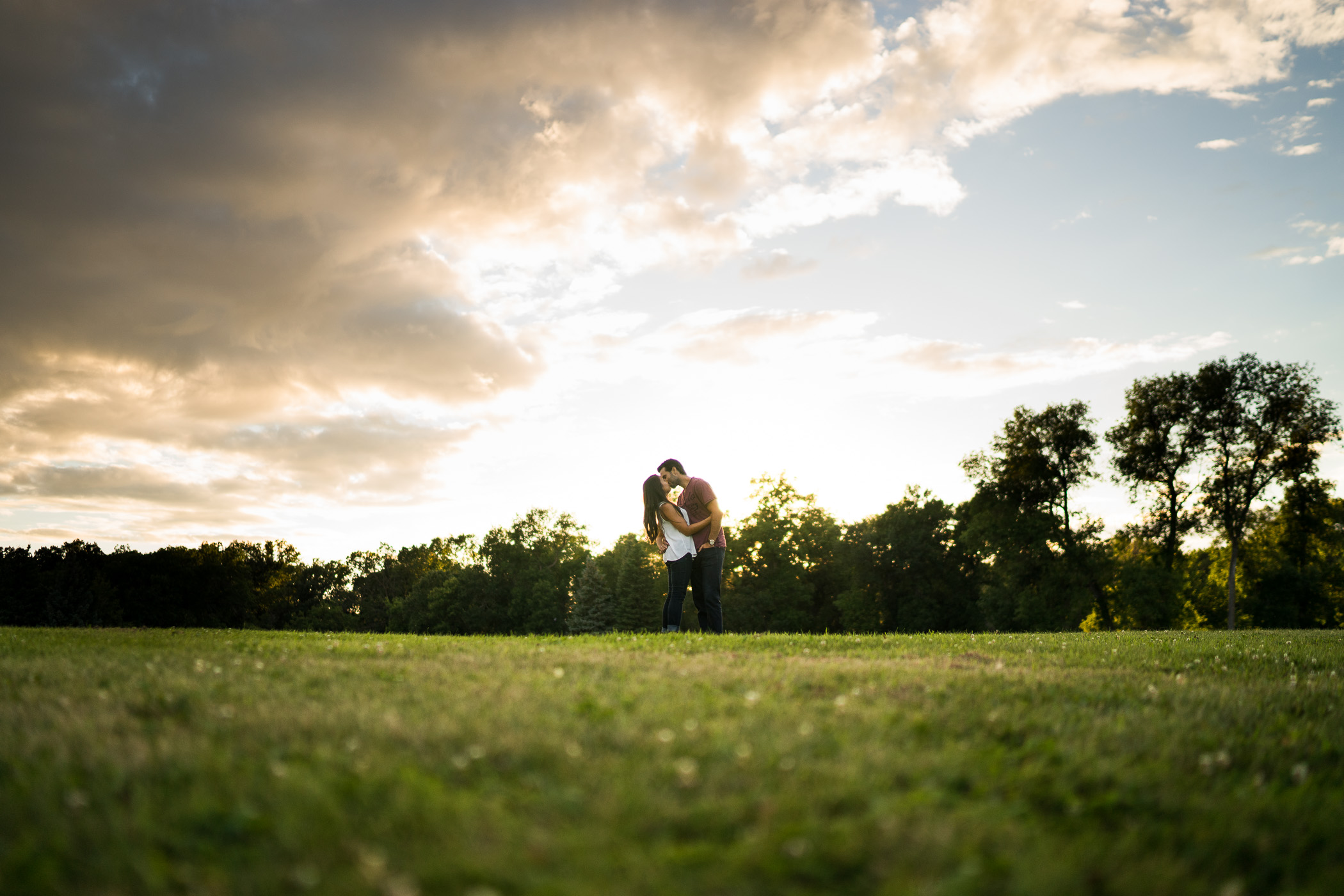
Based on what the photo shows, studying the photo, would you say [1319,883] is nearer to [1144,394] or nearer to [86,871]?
[86,871]

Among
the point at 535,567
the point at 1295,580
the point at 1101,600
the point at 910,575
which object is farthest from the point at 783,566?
the point at 1295,580

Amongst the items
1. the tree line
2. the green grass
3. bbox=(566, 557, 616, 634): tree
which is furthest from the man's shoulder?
bbox=(566, 557, 616, 634): tree

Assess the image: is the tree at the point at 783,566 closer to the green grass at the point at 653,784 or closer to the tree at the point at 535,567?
the tree at the point at 535,567

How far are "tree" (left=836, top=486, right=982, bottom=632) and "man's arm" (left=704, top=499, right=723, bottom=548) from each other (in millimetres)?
46327

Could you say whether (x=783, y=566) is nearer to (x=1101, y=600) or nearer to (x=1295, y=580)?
(x=1101, y=600)

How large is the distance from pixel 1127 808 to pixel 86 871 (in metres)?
4.44

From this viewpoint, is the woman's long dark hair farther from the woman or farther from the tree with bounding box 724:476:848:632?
the tree with bounding box 724:476:848:632

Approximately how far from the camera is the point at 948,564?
5847 cm

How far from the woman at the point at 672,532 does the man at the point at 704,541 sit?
116 millimetres

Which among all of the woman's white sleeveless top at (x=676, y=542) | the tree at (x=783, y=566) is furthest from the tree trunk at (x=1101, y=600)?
the woman's white sleeveless top at (x=676, y=542)

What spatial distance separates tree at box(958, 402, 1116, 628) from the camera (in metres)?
43.1

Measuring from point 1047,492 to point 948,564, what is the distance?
48.8 feet

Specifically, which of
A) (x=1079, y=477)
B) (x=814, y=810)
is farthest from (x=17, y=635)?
(x=1079, y=477)

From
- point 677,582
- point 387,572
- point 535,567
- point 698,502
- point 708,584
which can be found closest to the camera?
point 708,584
